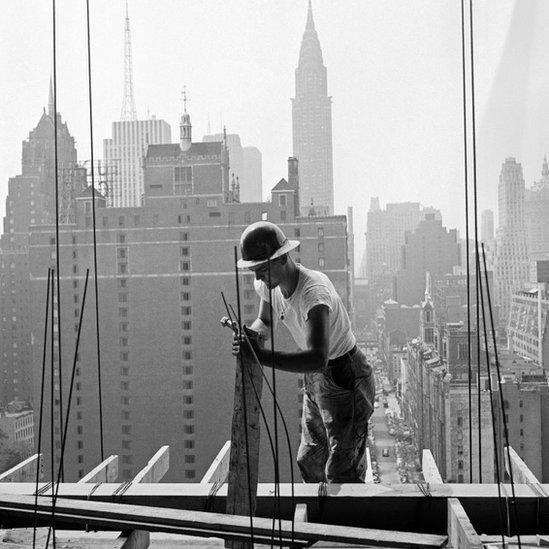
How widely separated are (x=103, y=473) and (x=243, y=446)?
23.7 inches

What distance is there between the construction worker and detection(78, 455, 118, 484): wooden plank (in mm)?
461

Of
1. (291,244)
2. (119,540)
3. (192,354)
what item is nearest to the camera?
(119,540)

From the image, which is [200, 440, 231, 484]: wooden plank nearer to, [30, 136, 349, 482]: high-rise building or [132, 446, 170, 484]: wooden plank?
[132, 446, 170, 484]: wooden plank

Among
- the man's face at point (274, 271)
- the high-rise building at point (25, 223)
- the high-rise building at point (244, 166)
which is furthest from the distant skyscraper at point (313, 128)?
the man's face at point (274, 271)

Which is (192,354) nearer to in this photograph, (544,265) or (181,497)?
(544,265)

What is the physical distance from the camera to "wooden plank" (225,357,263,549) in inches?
49.1

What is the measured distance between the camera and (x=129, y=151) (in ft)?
35.7

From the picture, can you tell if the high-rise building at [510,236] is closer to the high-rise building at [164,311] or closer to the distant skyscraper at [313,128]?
the high-rise building at [164,311]

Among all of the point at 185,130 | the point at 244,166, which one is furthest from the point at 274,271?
the point at 244,166

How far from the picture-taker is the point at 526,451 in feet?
27.4

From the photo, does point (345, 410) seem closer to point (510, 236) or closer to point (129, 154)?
point (510, 236)

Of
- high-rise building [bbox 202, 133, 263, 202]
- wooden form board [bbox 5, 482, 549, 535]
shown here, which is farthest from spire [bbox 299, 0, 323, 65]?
wooden form board [bbox 5, 482, 549, 535]

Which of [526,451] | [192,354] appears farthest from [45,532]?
[192,354]

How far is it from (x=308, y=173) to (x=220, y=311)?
2458 mm
